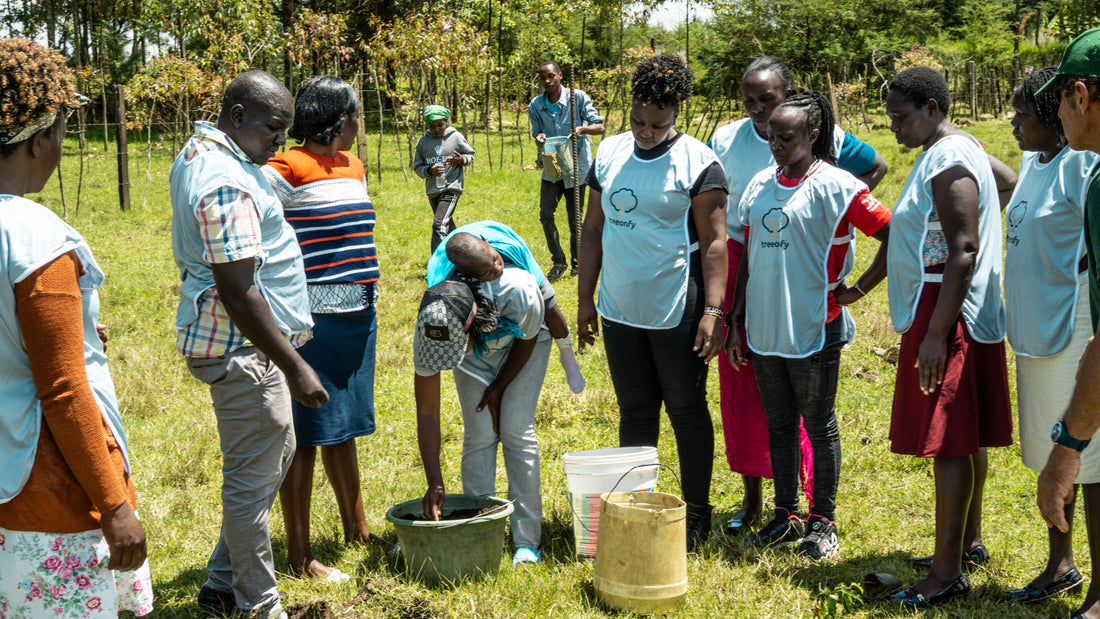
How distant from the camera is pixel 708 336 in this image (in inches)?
154

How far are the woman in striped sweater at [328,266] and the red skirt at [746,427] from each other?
1663 mm

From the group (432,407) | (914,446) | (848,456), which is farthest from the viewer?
(848,456)

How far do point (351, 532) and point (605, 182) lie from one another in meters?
1.86

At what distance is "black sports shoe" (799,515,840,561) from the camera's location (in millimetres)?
3928

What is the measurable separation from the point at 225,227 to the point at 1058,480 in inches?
93.7

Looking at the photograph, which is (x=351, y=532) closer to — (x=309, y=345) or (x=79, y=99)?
(x=309, y=345)

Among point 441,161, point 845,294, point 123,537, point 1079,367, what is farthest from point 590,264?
point 441,161

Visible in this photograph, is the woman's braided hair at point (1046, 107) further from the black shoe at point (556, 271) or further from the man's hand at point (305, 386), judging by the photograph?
the black shoe at point (556, 271)

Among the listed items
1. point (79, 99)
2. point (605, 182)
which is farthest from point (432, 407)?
point (79, 99)

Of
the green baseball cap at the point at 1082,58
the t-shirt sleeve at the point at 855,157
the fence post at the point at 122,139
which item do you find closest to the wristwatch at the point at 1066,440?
the green baseball cap at the point at 1082,58

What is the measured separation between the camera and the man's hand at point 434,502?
12.0 ft

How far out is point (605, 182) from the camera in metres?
4.09

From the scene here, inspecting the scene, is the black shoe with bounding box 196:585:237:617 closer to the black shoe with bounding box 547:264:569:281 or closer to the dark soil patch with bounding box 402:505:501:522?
the dark soil patch with bounding box 402:505:501:522

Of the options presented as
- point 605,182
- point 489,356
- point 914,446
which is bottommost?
point 914,446
